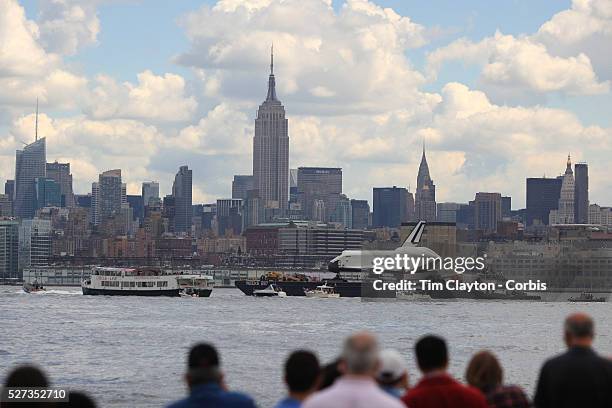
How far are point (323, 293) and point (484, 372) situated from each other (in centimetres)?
15650

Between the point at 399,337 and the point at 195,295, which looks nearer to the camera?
the point at 399,337

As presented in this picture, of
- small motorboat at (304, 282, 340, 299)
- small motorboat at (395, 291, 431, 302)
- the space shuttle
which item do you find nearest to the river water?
small motorboat at (395, 291, 431, 302)

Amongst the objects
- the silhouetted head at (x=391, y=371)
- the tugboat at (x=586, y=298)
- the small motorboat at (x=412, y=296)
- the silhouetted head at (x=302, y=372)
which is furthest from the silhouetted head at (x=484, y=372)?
the tugboat at (x=586, y=298)

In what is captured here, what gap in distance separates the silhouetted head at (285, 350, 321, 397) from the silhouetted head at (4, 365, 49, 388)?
6.82 ft

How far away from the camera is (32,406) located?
10.9 m

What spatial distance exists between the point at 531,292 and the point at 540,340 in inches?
4431

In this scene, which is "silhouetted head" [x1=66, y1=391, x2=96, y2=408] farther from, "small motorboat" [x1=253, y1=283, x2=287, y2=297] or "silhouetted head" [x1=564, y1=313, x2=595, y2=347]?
"small motorboat" [x1=253, y1=283, x2=287, y2=297]

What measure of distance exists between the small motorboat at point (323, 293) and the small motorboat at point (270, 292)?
3401 mm

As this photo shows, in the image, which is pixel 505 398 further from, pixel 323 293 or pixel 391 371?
pixel 323 293

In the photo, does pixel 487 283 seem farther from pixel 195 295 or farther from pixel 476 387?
pixel 476 387

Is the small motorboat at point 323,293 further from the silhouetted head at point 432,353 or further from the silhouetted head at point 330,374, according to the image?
the silhouetted head at point 432,353

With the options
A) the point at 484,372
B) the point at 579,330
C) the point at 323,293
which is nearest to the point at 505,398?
the point at 484,372

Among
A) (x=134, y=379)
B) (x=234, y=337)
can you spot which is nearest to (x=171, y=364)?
(x=134, y=379)

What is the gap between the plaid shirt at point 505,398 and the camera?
13141 mm
